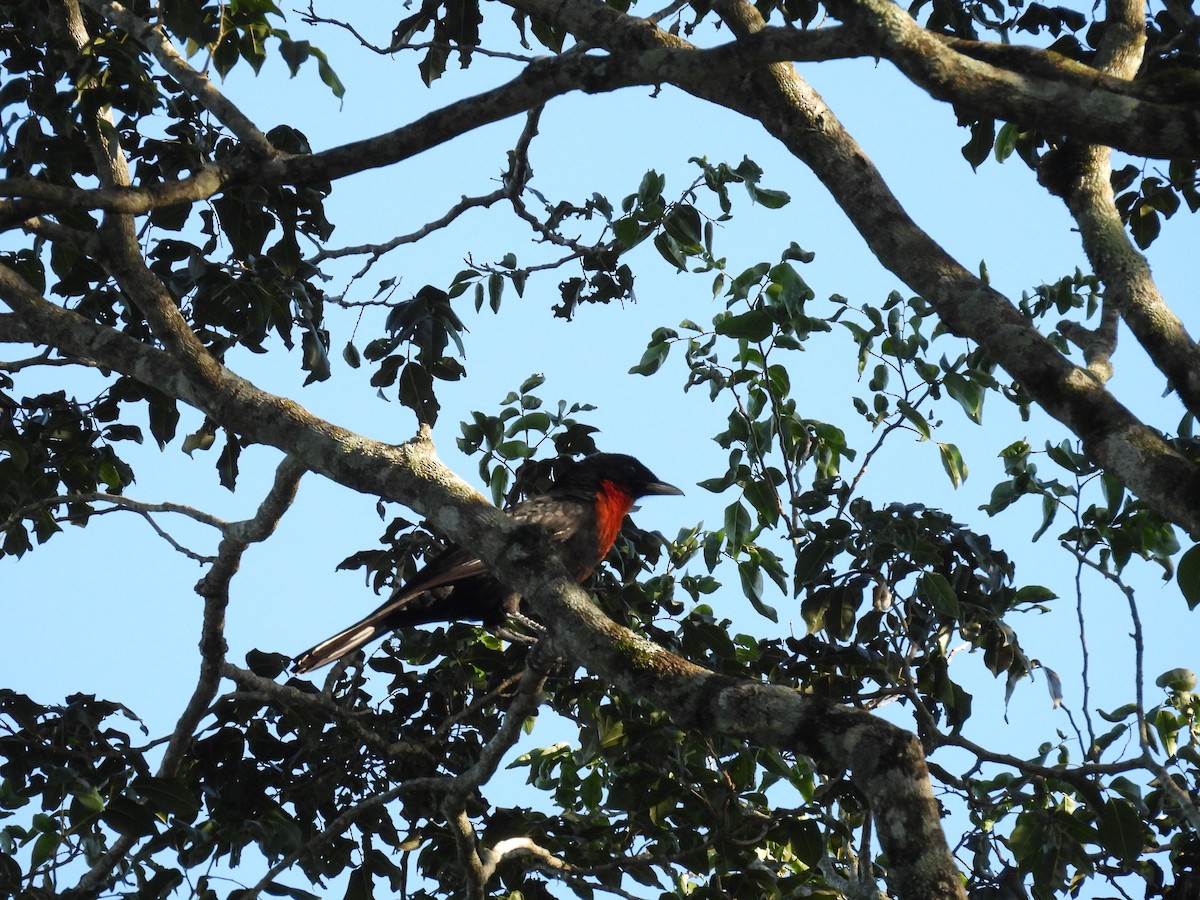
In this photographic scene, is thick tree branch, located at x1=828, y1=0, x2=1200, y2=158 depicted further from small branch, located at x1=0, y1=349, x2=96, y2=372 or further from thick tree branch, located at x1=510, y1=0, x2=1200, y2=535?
small branch, located at x1=0, y1=349, x2=96, y2=372

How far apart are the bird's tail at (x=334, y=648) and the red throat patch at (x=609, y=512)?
110cm

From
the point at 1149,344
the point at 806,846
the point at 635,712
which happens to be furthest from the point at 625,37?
the point at 806,846

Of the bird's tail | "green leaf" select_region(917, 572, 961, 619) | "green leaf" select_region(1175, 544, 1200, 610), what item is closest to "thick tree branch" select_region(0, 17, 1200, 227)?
"green leaf" select_region(1175, 544, 1200, 610)

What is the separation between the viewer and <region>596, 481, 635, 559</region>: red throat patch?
533 cm

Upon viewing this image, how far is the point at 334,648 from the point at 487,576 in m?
0.78

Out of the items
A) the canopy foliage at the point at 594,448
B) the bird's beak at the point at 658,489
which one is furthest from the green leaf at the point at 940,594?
the bird's beak at the point at 658,489

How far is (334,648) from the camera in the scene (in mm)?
4719

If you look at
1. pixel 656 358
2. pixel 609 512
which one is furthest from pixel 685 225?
pixel 609 512

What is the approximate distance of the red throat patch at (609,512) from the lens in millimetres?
5326

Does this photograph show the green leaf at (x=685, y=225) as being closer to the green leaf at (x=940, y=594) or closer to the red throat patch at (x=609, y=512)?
the green leaf at (x=940, y=594)

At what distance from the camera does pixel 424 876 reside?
393cm

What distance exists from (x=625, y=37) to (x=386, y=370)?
1.34 metres

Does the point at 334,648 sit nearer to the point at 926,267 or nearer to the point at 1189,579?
the point at 926,267

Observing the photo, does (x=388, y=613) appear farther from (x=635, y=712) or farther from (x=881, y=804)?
(x=881, y=804)
